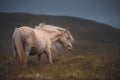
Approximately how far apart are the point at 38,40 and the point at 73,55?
2.31ft

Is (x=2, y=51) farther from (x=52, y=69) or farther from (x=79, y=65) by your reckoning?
(x=79, y=65)

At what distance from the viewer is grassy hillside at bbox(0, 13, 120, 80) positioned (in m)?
3.95

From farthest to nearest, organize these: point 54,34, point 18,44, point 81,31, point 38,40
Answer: point 54,34 → point 81,31 → point 38,40 → point 18,44

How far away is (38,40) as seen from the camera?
169 inches

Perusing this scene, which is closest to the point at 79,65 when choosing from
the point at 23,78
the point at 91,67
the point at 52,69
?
the point at 91,67

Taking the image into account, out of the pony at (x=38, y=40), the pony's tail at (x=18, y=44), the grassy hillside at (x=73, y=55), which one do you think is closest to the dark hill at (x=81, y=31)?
the grassy hillside at (x=73, y=55)

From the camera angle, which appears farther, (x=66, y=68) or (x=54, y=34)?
(x=54, y=34)

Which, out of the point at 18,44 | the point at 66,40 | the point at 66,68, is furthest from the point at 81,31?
the point at 18,44

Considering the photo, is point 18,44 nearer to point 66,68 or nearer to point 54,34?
point 66,68

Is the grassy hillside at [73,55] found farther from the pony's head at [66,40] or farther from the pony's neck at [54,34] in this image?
the pony's neck at [54,34]

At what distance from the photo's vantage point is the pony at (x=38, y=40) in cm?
398

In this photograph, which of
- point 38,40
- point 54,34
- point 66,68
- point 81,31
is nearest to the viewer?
point 66,68

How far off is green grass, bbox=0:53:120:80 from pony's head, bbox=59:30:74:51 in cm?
25

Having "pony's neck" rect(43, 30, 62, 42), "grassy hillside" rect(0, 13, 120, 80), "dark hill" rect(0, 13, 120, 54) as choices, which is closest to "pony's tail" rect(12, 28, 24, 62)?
"grassy hillside" rect(0, 13, 120, 80)
